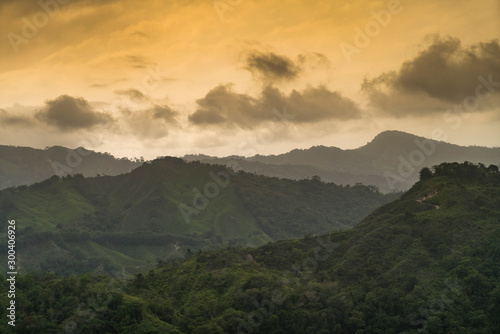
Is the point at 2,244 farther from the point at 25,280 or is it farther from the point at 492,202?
the point at 492,202

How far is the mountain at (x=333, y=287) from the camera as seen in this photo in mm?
49188

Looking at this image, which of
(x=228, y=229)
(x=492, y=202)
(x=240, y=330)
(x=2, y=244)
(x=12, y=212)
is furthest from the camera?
(x=228, y=229)

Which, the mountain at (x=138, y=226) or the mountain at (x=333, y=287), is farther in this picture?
the mountain at (x=138, y=226)

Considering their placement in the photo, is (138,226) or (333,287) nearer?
(333,287)

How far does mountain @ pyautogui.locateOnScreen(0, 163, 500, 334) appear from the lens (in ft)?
161

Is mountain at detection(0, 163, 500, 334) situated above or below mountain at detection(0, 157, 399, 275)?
below

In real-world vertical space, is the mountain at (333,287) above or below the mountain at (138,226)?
below

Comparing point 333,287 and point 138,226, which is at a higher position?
point 138,226

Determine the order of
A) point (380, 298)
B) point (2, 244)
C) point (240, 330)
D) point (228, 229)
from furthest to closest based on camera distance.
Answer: point (228, 229) < point (2, 244) < point (380, 298) < point (240, 330)

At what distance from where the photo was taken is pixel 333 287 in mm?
57500

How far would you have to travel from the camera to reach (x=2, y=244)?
139000 millimetres

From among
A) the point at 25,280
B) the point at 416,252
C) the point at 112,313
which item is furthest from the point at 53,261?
the point at 416,252

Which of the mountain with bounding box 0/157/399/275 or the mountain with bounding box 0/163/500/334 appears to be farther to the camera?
the mountain with bounding box 0/157/399/275

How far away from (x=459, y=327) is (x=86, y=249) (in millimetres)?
127929
